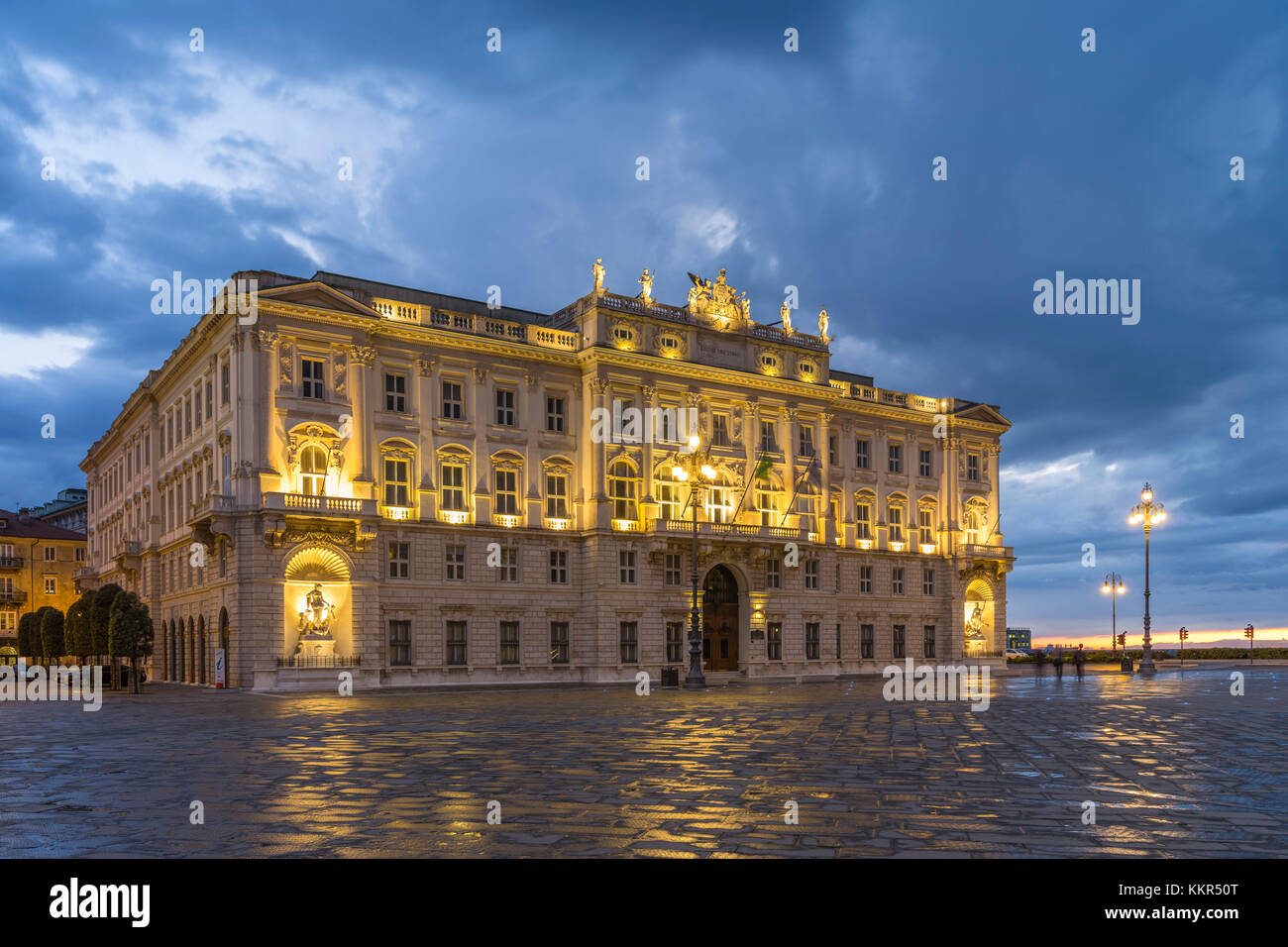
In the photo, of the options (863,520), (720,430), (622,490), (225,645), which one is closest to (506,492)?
(622,490)

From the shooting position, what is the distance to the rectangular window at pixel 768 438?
5969 cm

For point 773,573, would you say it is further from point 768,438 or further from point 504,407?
point 504,407

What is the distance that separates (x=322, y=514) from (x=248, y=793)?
110ft

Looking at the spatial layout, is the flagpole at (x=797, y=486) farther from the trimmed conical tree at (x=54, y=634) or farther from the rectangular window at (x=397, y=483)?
the trimmed conical tree at (x=54, y=634)

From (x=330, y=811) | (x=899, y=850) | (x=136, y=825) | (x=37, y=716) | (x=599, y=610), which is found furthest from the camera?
(x=599, y=610)

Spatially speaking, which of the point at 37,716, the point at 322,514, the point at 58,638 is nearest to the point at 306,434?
the point at 322,514

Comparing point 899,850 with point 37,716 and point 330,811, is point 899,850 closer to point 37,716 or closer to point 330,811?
point 330,811

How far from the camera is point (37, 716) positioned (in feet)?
90.5

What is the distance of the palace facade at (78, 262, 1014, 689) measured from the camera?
45281 mm

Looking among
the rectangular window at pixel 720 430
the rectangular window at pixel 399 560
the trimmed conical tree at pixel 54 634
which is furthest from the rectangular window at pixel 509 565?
the trimmed conical tree at pixel 54 634

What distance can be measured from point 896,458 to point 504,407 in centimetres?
2814

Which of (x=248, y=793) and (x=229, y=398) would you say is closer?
(x=248, y=793)
